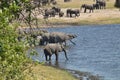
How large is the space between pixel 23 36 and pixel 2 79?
171 centimetres

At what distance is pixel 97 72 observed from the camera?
2700 cm

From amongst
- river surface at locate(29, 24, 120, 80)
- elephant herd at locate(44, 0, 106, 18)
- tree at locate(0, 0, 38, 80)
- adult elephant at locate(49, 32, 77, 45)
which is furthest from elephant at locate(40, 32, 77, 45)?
tree at locate(0, 0, 38, 80)

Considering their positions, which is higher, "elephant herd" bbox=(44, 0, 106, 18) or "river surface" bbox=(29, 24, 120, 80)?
"river surface" bbox=(29, 24, 120, 80)

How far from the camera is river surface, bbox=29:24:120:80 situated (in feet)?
91.9

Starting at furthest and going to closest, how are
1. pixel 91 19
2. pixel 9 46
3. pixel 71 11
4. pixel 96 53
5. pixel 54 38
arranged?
pixel 71 11 → pixel 91 19 → pixel 54 38 → pixel 96 53 → pixel 9 46

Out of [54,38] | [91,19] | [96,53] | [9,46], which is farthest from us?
[91,19]

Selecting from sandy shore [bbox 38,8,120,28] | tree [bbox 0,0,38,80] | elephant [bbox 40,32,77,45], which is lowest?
sandy shore [bbox 38,8,120,28]

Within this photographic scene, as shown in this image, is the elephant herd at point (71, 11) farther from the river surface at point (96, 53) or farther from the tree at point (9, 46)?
the tree at point (9, 46)

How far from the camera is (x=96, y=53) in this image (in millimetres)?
34938

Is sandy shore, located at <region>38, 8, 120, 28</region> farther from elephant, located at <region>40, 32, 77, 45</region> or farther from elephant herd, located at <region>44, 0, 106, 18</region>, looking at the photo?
elephant, located at <region>40, 32, 77, 45</region>

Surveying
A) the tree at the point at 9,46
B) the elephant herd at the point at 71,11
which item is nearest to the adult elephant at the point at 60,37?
the elephant herd at the point at 71,11

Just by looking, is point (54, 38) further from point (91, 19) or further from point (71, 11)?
point (71, 11)

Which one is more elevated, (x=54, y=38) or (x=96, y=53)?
(x=96, y=53)

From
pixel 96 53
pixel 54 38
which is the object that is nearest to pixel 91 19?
pixel 54 38
